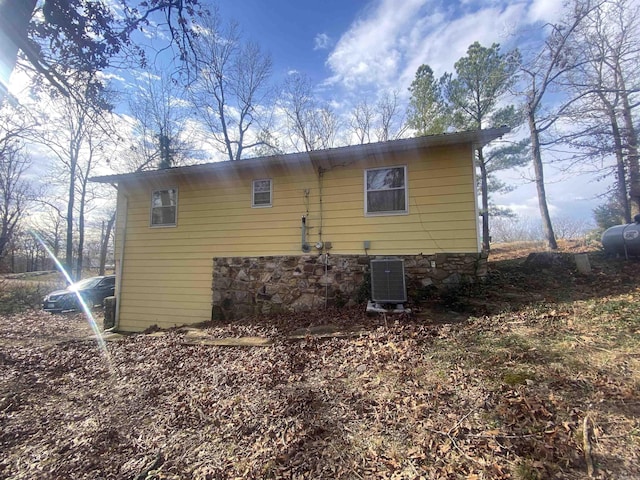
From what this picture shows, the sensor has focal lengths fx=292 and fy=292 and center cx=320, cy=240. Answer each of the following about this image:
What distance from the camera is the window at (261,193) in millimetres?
7109

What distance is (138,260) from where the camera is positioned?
7984mm

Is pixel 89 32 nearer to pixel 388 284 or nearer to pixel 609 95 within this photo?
pixel 388 284

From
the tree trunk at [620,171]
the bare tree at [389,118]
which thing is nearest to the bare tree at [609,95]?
the tree trunk at [620,171]

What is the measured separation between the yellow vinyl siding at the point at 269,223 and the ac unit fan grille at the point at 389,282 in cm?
76

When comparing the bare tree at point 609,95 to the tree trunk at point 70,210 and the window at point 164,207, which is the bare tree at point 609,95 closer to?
the window at point 164,207

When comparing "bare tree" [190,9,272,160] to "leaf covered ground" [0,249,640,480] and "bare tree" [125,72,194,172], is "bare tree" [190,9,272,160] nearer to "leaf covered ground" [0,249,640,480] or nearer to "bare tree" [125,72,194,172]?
"bare tree" [125,72,194,172]

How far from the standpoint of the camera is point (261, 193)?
7.16m

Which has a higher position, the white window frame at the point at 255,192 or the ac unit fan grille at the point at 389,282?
the white window frame at the point at 255,192

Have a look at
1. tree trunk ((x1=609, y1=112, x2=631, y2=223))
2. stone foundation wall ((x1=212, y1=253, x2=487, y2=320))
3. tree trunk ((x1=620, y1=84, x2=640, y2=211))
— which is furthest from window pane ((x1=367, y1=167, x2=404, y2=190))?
tree trunk ((x1=609, y1=112, x2=631, y2=223))

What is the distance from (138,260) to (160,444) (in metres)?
6.71

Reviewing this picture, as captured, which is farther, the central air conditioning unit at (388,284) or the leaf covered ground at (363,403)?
the central air conditioning unit at (388,284)

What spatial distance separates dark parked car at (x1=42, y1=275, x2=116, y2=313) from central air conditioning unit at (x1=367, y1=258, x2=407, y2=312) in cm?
1052

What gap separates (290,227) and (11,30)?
196 inches

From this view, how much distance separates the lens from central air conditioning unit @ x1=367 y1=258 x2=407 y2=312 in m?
5.32
